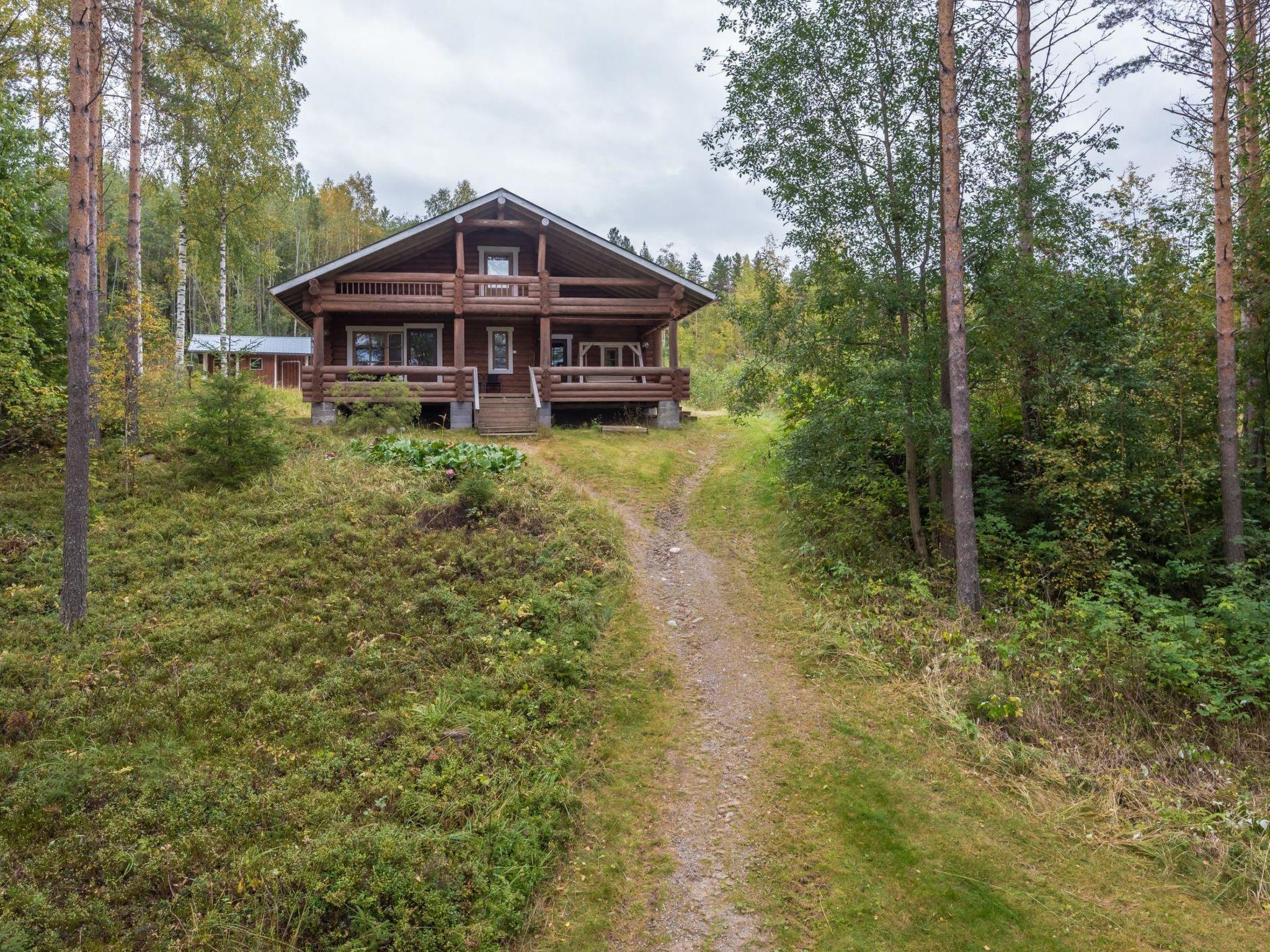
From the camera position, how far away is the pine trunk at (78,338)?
301 inches

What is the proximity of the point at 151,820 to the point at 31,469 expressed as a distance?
979 cm

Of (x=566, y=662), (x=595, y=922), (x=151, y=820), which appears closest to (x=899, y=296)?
(x=566, y=662)

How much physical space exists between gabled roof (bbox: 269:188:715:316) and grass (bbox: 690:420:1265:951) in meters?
14.2

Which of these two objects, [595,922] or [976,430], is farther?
[976,430]

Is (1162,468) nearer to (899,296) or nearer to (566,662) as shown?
(899,296)

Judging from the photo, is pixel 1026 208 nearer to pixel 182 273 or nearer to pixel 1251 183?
pixel 1251 183

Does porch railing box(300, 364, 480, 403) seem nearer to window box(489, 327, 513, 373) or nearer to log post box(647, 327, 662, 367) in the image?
window box(489, 327, 513, 373)

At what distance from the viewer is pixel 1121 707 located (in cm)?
691

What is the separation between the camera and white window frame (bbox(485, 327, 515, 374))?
21219mm

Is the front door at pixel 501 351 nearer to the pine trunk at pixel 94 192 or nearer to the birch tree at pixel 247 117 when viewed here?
the birch tree at pixel 247 117

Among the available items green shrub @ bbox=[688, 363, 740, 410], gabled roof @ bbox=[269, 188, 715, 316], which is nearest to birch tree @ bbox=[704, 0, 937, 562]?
gabled roof @ bbox=[269, 188, 715, 316]

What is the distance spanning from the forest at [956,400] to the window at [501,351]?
10206 mm

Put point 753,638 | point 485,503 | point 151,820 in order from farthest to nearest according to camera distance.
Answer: point 485,503, point 753,638, point 151,820

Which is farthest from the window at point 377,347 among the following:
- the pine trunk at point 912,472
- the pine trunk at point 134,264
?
the pine trunk at point 912,472
